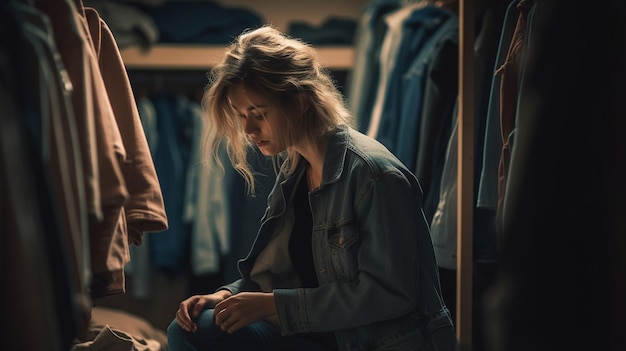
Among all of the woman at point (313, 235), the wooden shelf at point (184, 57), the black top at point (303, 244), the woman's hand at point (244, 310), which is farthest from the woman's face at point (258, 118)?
the wooden shelf at point (184, 57)

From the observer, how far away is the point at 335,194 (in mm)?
1244

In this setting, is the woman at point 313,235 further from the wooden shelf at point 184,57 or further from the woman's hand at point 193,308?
the wooden shelf at point 184,57

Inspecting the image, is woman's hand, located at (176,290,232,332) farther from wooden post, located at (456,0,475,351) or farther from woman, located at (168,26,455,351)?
wooden post, located at (456,0,475,351)

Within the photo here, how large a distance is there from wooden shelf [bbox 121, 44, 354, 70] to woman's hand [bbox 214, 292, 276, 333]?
57.4 inches

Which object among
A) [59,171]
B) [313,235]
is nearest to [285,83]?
[313,235]

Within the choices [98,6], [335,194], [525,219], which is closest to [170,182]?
[98,6]

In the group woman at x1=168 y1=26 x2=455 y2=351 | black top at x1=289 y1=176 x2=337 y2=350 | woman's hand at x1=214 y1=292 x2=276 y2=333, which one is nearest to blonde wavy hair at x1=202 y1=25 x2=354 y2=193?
woman at x1=168 y1=26 x2=455 y2=351

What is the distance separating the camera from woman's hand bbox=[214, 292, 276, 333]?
4.03ft

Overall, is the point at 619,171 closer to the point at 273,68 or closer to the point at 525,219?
the point at 525,219

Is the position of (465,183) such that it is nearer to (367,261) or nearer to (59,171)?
(367,261)

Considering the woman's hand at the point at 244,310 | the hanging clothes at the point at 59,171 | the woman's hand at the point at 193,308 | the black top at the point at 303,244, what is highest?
the hanging clothes at the point at 59,171

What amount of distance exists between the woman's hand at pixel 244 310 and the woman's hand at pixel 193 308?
0.19ft

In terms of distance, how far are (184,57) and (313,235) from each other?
147 cm

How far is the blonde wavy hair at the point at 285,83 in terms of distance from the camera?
1.27m
